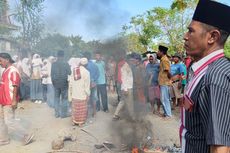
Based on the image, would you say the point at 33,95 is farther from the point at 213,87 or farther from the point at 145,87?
the point at 213,87

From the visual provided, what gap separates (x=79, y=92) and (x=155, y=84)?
2357mm

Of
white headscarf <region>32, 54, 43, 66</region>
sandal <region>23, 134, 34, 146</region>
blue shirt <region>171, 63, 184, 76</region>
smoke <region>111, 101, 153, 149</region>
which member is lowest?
sandal <region>23, 134, 34, 146</region>

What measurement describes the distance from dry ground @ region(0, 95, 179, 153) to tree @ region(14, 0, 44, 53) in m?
3.54

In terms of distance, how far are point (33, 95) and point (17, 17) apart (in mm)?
2967

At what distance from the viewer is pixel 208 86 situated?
1692 millimetres

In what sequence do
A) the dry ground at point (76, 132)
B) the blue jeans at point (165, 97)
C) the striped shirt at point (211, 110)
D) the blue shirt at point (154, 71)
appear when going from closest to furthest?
the striped shirt at point (211, 110), the dry ground at point (76, 132), the blue jeans at point (165, 97), the blue shirt at point (154, 71)

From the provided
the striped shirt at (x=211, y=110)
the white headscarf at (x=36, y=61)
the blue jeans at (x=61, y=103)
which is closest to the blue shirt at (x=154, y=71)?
the blue jeans at (x=61, y=103)

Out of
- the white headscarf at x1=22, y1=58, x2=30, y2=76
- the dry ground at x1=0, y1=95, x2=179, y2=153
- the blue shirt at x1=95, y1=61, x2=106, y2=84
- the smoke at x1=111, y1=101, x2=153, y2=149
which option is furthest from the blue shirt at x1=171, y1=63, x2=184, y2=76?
the white headscarf at x1=22, y1=58, x2=30, y2=76

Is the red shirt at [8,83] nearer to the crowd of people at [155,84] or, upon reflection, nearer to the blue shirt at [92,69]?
the crowd of people at [155,84]

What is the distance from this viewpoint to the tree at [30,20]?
11739 millimetres

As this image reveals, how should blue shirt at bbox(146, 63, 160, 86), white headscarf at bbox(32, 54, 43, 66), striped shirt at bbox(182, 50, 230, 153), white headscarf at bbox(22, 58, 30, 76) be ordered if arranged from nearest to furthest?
striped shirt at bbox(182, 50, 230, 153) → blue shirt at bbox(146, 63, 160, 86) → white headscarf at bbox(32, 54, 43, 66) → white headscarf at bbox(22, 58, 30, 76)

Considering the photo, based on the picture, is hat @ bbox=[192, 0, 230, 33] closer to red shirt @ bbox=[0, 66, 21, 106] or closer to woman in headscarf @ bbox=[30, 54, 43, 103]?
red shirt @ bbox=[0, 66, 21, 106]

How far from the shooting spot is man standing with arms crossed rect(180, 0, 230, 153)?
166 centimetres

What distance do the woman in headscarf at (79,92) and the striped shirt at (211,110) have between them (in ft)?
23.5
